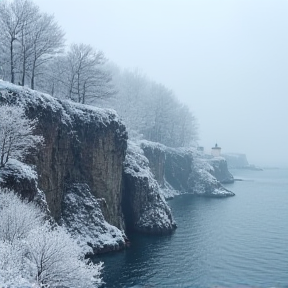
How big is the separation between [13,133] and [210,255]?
28.5 meters

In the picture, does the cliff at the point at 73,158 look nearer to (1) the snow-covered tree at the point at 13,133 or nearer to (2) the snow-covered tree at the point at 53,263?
(1) the snow-covered tree at the point at 13,133

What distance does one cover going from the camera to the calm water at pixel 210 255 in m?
37.6

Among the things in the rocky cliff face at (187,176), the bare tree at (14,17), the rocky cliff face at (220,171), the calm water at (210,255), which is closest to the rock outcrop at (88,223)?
the calm water at (210,255)

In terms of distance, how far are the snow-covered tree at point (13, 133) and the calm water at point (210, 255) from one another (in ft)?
52.3

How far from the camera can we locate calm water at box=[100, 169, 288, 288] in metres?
37.6

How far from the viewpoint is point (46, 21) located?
189ft

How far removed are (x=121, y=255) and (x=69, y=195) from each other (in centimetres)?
1022

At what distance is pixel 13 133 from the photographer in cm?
3488

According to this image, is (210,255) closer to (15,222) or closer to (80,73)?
(15,222)

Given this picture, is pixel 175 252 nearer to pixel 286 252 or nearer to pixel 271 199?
pixel 286 252

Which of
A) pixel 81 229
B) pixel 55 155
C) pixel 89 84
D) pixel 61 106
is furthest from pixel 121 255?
pixel 89 84

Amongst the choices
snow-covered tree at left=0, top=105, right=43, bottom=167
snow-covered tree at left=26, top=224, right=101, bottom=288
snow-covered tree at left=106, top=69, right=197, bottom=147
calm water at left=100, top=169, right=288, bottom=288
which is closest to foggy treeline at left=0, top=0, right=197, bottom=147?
snow-covered tree at left=106, top=69, right=197, bottom=147

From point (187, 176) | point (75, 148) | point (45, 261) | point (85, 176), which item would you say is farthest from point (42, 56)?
point (187, 176)

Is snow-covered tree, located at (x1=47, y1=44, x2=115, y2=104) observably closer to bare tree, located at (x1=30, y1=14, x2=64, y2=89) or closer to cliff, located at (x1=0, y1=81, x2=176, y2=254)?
bare tree, located at (x1=30, y1=14, x2=64, y2=89)
